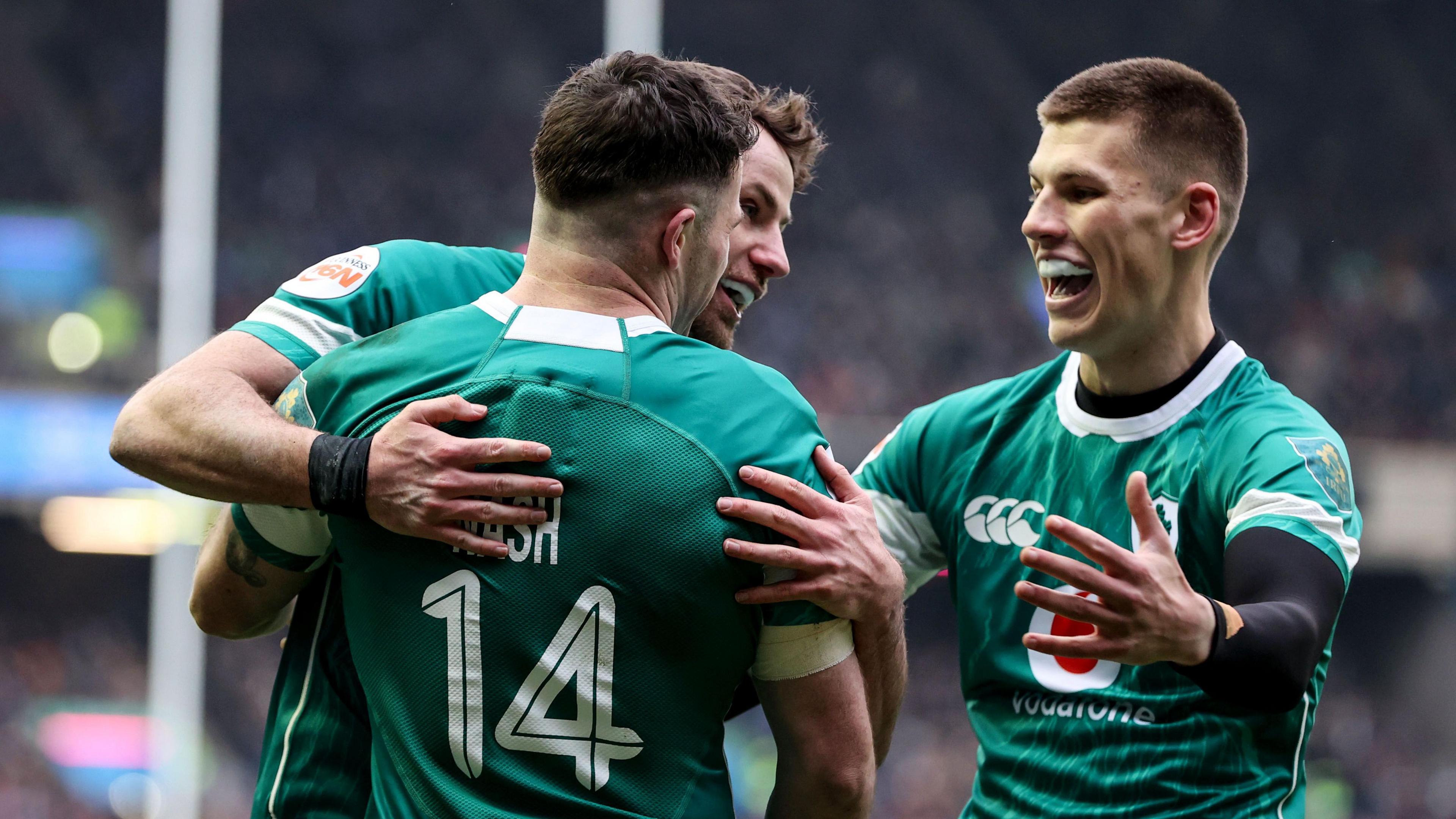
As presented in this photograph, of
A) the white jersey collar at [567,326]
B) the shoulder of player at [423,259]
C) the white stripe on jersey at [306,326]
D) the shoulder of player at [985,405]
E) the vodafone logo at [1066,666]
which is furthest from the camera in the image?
the shoulder of player at [985,405]

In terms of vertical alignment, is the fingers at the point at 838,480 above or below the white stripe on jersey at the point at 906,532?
above

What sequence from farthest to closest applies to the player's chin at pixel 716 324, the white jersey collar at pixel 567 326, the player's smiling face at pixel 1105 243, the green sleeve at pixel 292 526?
the player's chin at pixel 716 324
the player's smiling face at pixel 1105 243
the green sleeve at pixel 292 526
the white jersey collar at pixel 567 326

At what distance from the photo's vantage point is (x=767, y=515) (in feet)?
5.49

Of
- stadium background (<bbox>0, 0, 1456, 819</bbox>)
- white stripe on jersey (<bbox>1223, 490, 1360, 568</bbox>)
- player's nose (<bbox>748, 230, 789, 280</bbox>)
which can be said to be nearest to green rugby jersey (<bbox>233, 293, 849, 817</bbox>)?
white stripe on jersey (<bbox>1223, 490, 1360, 568</bbox>)

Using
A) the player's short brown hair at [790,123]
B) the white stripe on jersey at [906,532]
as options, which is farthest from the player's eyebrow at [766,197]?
the white stripe on jersey at [906,532]

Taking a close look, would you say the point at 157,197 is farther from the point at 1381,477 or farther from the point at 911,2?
the point at 1381,477

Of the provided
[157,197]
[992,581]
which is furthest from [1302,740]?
[157,197]

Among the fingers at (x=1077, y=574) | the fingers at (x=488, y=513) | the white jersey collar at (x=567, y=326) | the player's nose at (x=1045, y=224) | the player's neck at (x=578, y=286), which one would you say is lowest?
the fingers at (x=1077, y=574)

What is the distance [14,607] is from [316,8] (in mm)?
6773

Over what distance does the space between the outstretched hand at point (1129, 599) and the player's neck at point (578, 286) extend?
2.10 ft

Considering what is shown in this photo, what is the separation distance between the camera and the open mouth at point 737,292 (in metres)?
2.82

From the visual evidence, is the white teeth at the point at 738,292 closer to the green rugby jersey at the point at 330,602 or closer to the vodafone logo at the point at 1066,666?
the green rugby jersey at the point at 330,602

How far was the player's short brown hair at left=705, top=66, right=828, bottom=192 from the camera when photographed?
2793 mm

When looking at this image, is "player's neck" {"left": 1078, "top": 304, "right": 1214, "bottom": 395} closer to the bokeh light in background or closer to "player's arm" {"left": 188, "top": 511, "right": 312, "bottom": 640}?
"player's arm" {"left": 188, "top": 511, "right": 312, "bottom": 640}
